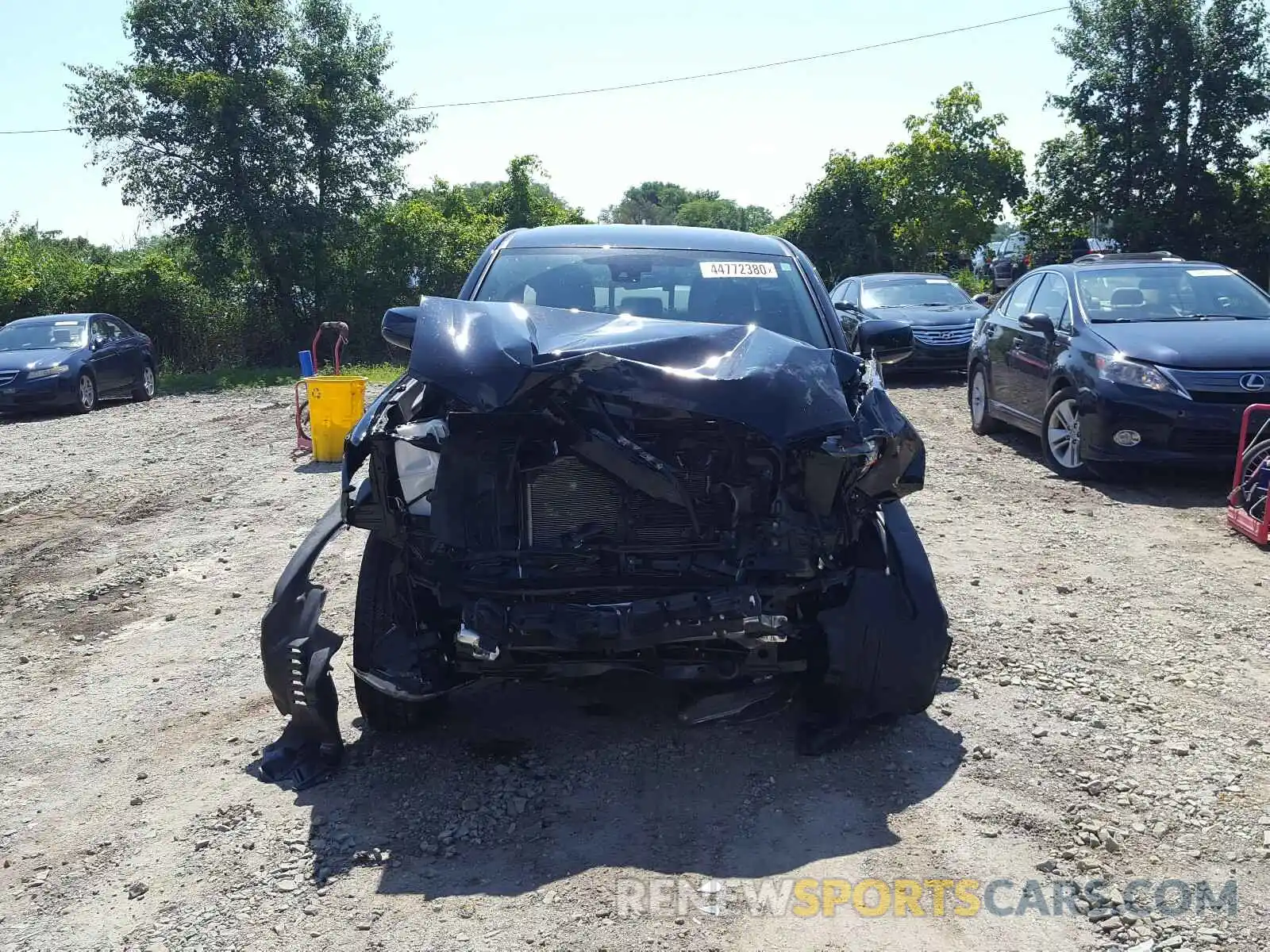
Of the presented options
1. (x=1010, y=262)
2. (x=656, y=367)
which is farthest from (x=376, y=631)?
(x=1010, y=262)

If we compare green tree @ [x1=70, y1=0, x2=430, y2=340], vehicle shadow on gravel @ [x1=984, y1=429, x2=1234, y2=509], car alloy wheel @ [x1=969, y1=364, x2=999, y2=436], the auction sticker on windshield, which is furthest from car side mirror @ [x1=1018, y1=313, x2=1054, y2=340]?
green tree @ [x1=70, y1=0, x2=430, y2=340]

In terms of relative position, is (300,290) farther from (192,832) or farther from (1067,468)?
(192,832)

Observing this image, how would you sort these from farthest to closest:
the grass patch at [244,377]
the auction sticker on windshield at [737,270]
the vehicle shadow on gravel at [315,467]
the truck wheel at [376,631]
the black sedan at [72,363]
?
the grass patch at [244,377], the black sedan at [72,363], the vehicle shadow on gravel at [315,467], the auction sticker on windshield at [737,270], the truck wheel at [376,631]

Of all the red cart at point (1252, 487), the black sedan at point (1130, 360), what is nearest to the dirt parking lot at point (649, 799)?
the red cart at point (1252, 487)

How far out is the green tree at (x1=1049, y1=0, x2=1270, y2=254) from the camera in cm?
2473

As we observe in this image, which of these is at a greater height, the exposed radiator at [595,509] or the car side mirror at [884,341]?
the car side mirror at [884,341]

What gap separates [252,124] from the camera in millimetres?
22312

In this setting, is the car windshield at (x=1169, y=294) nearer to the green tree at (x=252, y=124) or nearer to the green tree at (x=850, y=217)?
the green tree at (x=252, y=124)

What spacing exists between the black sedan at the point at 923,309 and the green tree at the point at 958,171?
40.8 ft

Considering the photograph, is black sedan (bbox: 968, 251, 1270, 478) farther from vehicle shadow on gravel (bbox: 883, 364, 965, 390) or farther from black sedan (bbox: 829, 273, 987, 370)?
vehicle shadow on gravel (bbox: 883, 364, 965, 390)

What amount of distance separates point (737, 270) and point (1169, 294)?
5.74 m

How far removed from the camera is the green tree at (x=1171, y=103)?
24734 mm

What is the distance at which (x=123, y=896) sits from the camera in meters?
3.41

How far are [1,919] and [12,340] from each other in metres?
16.3
